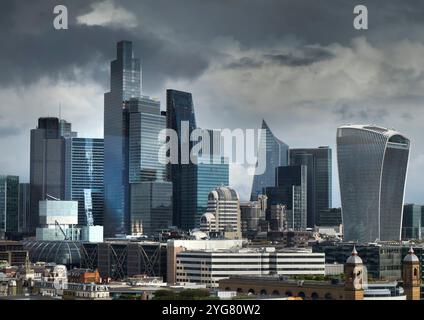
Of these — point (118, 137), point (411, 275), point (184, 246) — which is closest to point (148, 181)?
point (118, 137)

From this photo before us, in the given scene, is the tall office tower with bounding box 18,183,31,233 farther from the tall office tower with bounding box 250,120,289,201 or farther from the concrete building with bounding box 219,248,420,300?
the concrete building with bounding box 219,248,420,300

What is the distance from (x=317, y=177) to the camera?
57.2 m

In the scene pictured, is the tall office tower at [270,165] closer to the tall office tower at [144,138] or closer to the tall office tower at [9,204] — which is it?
the tall office tower at [144,138]

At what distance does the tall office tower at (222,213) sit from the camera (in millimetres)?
44875

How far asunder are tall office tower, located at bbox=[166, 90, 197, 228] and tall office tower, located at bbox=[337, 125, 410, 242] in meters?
11.7

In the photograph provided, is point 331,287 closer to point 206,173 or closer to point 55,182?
point 206,173

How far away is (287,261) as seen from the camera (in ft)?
98.9

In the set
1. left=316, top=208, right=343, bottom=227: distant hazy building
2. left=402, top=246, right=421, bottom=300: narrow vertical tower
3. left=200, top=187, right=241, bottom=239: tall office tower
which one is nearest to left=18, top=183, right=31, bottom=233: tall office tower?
left=200, top=187, right=241, bottom=239: tall office tower

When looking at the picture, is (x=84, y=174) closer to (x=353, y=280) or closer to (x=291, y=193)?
(x=291, y=193)

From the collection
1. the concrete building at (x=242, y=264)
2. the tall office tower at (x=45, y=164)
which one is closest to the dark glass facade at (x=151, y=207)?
the tall office tower at (x=45, y=164)

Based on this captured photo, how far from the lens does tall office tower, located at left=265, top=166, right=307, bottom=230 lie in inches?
2200

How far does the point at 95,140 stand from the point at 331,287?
127 ft

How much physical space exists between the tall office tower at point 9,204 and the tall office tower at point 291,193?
44.3 ft
